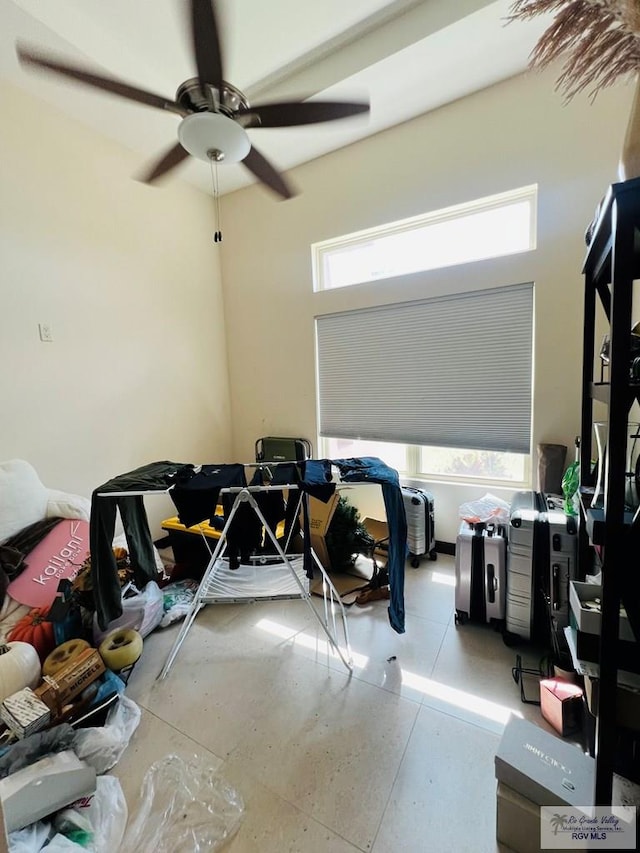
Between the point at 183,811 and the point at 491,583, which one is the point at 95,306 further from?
the point at 491,583

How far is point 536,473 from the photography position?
2.35 meters

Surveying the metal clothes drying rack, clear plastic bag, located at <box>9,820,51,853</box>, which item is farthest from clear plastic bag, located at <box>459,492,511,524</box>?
clear plastic bag, located at <box>9,820,51,853</box>

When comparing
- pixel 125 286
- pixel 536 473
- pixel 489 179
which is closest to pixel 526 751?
pixel 536 473

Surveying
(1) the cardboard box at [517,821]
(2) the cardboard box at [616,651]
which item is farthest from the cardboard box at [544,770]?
(2) the cardboard box at [616,651]

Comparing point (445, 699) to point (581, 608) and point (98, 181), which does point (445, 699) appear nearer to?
point (581, 608)

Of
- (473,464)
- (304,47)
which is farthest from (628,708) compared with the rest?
(304,47)

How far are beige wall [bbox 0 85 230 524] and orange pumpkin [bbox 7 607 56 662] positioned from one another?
3.45 ft

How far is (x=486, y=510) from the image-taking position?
236 centimetres

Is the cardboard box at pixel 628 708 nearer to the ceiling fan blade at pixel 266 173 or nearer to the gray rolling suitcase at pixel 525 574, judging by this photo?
the gray rolling suitcase at pixel 525 574

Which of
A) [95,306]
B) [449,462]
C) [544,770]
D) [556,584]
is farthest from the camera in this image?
[449,462]

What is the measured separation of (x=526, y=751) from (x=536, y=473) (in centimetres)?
172

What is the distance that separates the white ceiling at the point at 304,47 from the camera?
1.79 metres

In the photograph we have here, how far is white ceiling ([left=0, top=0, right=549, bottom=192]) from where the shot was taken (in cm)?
179

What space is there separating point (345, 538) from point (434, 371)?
1448mm
